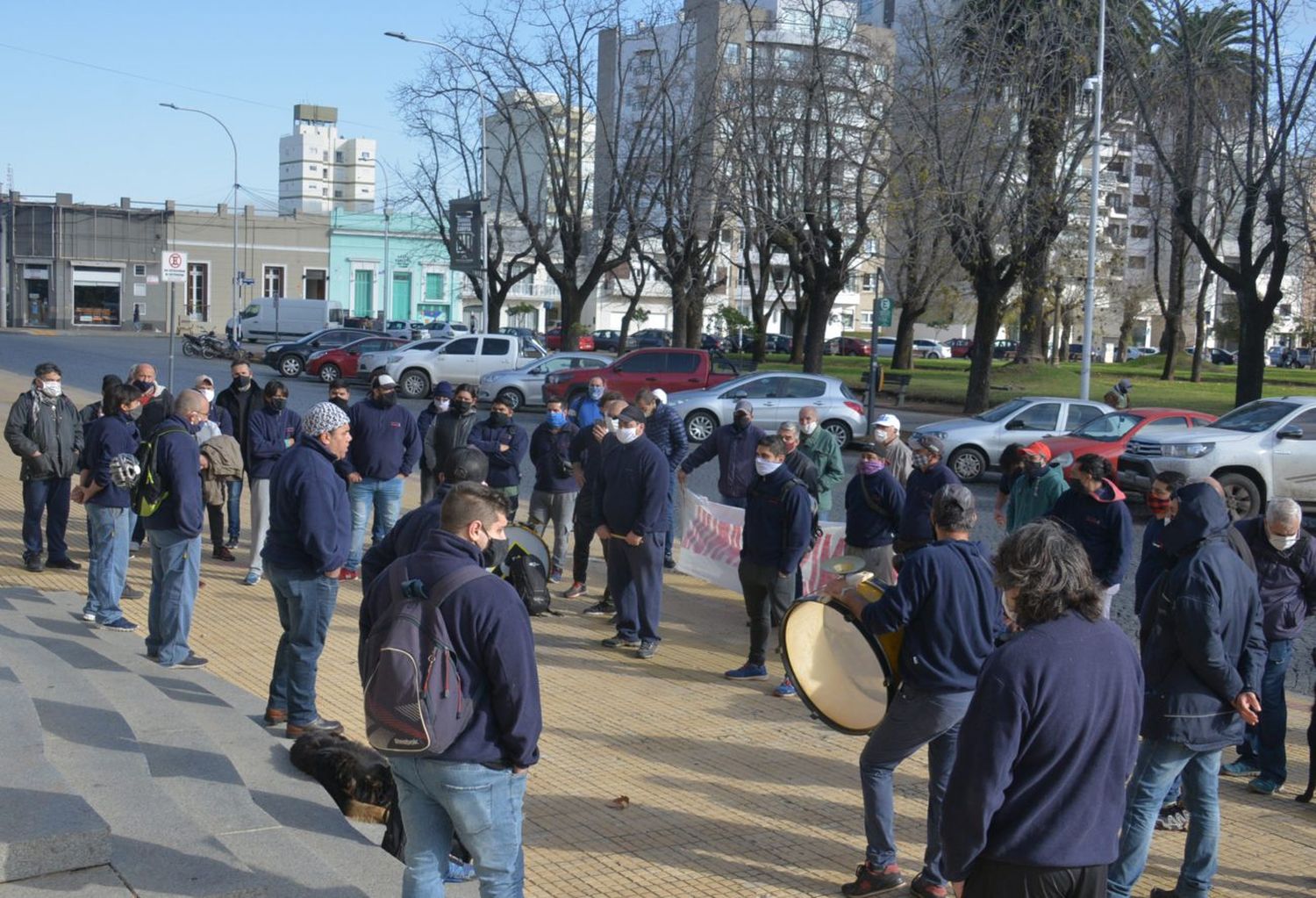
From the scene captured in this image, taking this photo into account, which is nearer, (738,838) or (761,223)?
(738,838)

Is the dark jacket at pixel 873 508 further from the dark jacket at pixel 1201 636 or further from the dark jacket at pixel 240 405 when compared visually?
the dark jacket at pixel 240 405

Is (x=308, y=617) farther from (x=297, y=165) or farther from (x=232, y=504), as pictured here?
(x=297, y=165)

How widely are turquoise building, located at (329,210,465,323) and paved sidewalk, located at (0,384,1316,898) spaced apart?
70.8 m

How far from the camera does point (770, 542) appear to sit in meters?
8.88

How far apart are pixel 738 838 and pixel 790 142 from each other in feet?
86.3

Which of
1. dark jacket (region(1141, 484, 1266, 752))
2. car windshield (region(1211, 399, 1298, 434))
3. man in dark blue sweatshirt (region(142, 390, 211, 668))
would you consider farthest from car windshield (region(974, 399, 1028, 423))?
dark jacket (region(1141, 484, 1266, 752))

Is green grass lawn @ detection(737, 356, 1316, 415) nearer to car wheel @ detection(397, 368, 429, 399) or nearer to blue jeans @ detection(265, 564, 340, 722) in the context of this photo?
car wheel @ detection(397, 368, 429, 399)

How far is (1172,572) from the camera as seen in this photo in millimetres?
5605

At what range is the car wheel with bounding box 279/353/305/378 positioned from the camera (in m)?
42.0

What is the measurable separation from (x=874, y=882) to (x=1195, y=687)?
61.7 inches

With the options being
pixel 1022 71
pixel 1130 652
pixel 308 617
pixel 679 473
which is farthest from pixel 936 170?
pixel 1130 652

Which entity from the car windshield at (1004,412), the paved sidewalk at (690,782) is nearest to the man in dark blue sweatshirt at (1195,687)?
the paved sidewalk at (690,782)

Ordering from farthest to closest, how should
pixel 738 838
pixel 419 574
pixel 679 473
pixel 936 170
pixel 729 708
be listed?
pixel 936 170, pixel 679 473, pixel 729 708, pixel 738 838, pixel 419 574

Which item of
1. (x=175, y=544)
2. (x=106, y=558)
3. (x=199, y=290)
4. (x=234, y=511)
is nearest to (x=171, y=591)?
(x=175, y=544)
